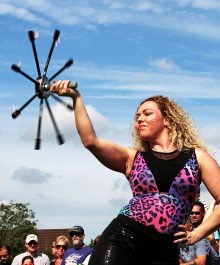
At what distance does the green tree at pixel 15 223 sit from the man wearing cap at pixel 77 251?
8503cm

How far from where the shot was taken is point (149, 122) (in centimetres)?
551

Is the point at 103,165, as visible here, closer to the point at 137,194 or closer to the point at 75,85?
the point at 137,194

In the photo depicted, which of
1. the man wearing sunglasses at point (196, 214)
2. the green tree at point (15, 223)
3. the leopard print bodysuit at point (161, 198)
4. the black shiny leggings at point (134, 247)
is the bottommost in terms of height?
the black shiny leggings at point (134, 247)

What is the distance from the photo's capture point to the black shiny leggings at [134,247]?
4.95 metres

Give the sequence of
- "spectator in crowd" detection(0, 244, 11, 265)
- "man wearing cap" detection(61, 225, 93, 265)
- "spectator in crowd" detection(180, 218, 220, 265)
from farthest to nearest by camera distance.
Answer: "spectator in crowd" detection(0, 244, 11, 265), "man wearing cap" detection(61, 225, 93, 265), "spectator in crowd" detection(180, 218, 220, 265)

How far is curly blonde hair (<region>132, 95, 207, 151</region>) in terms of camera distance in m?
5.58

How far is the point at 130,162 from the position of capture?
544 centimetres

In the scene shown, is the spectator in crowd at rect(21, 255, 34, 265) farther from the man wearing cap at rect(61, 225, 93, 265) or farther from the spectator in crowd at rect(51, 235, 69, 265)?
the man wearing cap at rect(61, 225, 93, 265)

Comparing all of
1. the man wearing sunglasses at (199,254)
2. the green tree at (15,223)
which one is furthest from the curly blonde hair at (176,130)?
the green tree at (15,223)

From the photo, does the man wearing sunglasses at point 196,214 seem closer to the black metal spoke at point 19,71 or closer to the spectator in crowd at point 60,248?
the spectator in crowd at point 60,248

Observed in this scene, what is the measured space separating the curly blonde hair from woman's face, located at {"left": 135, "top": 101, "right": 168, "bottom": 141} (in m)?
0.07

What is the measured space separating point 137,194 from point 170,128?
2.31 feet

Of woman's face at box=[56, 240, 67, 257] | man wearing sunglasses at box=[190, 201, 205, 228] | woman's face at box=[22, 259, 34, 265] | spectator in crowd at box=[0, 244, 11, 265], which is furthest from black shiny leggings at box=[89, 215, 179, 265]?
spectator in crowd at box=[0, 244, 11, 265]

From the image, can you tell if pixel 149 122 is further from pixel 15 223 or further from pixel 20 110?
pixel 15 223
